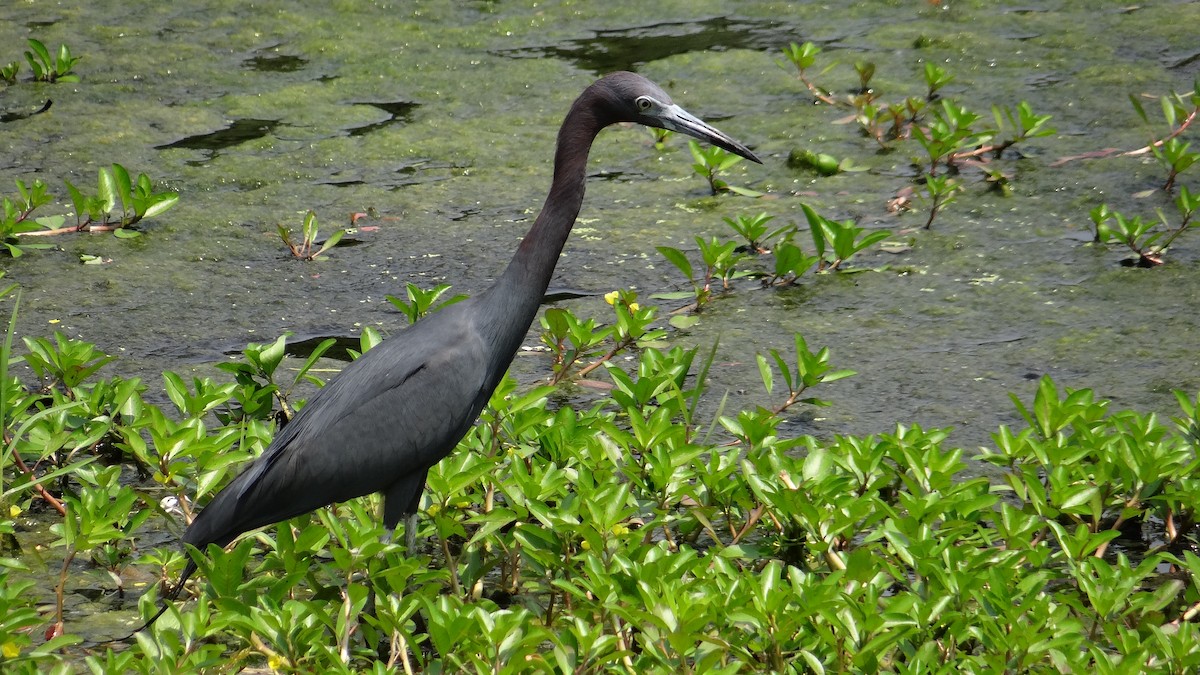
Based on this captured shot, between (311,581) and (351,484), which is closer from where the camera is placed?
(311,581)

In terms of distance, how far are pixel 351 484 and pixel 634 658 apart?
2.76 ft

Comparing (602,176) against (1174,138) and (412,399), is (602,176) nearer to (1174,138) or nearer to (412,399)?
(1174,138)

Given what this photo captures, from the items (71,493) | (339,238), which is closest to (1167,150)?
(339,238)

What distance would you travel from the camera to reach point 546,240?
334 cm

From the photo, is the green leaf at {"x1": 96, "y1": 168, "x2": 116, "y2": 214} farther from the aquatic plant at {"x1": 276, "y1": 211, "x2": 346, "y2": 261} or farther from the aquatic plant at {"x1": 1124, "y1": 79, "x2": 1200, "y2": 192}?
the aquatic plant at {"x1": 1124, "y1": 79, "x2": 1200, "y2": 192}

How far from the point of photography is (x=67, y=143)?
19.5 ft

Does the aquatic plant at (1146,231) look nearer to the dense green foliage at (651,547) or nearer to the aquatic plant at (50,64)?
the dense green foliage at (651,547)

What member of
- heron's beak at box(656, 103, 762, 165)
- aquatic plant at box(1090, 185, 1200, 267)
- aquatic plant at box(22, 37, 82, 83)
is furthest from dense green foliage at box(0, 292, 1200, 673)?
aquatic plant at box(22, 37, 82, 83)

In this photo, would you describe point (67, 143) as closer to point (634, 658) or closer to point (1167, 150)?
point (634, 658)

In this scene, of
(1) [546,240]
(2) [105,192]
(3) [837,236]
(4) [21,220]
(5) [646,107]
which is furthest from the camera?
(2) [105,192]

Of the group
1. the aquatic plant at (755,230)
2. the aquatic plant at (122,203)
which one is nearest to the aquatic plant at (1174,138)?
the aquatic plant at (755,230)

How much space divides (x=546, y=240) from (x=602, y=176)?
8.10 ft

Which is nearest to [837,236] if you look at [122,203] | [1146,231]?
[1146,231]

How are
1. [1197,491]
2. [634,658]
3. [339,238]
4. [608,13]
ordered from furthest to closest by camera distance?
1. [608,13]
2. [339,238]
3. [1197,491]
4. [634,658]
